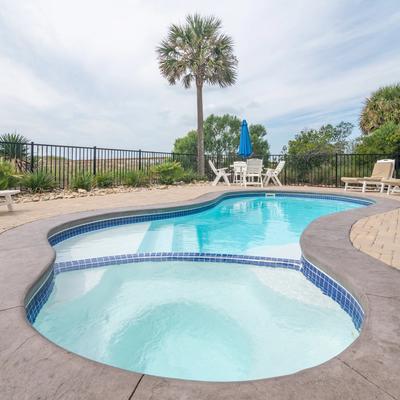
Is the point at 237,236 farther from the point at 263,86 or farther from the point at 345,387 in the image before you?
the point at 263,86

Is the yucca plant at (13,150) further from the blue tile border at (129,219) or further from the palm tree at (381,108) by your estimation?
the palm tree at (381,108)

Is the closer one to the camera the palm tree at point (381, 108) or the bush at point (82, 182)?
the bush at point (82, 182)

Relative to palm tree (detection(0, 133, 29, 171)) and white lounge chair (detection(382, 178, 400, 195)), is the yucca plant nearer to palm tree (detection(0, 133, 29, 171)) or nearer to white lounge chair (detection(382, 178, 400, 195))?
palm tree (detection(0, 133, 29, 171))

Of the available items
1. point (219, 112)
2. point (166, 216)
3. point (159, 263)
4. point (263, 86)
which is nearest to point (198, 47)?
point (263, 86)

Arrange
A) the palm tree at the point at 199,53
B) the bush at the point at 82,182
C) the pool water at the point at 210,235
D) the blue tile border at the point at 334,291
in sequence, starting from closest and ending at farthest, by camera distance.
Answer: the blue tile border at the point at 334,291
the pool water at the point at 210,235
the bush at the point at 82,182
the palm tree at the point at 199,53

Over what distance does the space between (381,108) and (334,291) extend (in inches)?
641

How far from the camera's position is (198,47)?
→ 13.5 meters

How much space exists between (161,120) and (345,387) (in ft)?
54.4

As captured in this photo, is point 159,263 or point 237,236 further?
point 237,236

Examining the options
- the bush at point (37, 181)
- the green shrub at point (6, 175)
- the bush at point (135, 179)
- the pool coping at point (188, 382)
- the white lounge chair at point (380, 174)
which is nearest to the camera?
the pool coping at point (188, 382)

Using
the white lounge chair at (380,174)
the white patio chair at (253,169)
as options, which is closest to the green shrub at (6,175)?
the white patio chair at (253,169)

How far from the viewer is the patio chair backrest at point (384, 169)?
27.9 feet

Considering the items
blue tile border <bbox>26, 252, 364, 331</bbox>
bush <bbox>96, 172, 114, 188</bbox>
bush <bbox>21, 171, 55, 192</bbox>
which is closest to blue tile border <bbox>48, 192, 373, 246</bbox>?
blue tile border <bbox>26, 252, 364, 331</bbox>

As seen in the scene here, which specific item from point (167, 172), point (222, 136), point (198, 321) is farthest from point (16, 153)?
point (222, 136)
